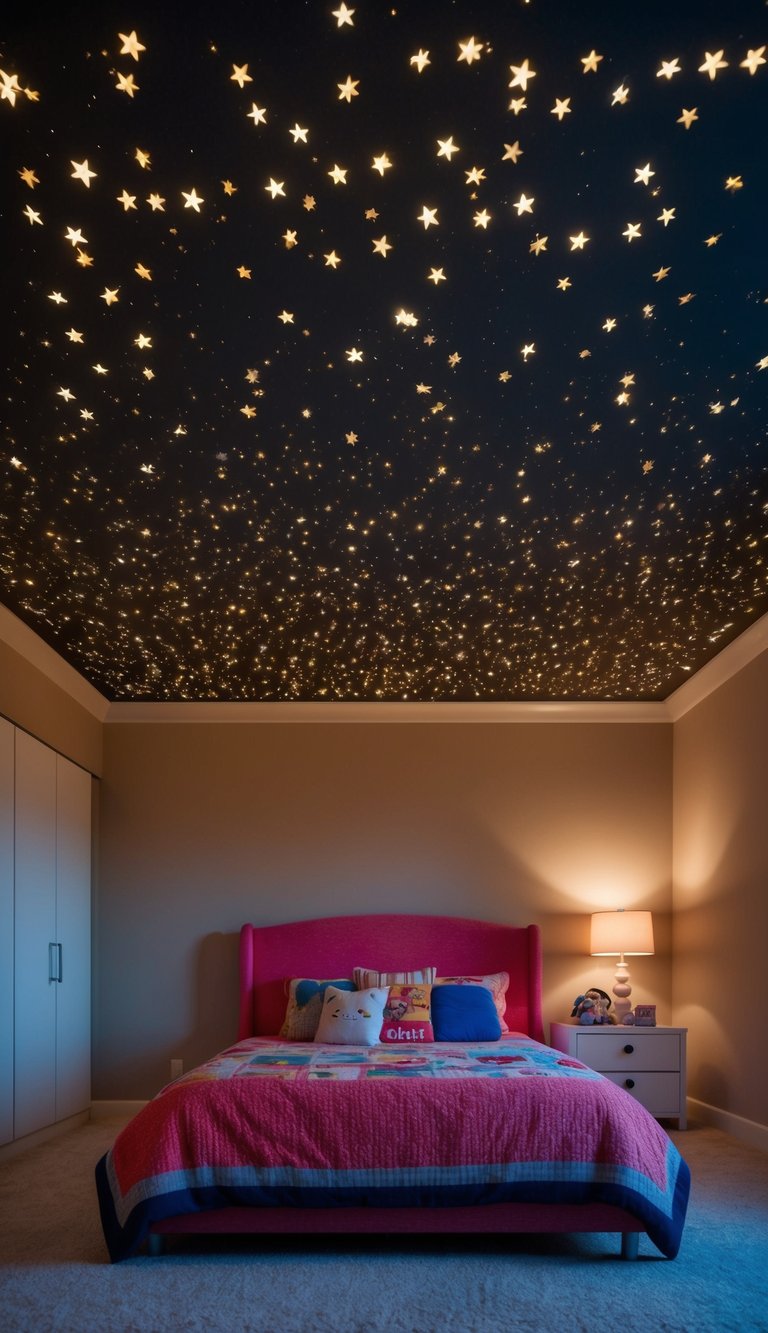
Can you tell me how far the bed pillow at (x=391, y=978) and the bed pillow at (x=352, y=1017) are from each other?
41 cm

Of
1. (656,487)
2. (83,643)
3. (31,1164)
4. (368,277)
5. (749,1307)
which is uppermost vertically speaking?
(368,277)

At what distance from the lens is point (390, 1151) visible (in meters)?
3.38

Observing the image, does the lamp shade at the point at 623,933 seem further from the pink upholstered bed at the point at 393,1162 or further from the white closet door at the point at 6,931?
the white closet door at the point at 6,931

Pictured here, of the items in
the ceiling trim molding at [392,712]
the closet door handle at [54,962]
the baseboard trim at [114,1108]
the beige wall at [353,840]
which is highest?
the ceiling trim molding at [392,712]

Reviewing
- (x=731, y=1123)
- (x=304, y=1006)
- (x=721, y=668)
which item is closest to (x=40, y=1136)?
(x=304, y=1006)

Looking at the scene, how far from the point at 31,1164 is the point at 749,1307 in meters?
2.98

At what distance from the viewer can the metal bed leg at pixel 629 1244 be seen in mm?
3363

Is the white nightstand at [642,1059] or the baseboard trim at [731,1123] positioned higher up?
the white nightstand at [642,1059]

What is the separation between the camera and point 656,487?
4.06 meters

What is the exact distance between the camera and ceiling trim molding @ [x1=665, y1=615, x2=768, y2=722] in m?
5.07

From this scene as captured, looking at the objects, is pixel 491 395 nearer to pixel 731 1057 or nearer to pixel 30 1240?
pixel 30 1240

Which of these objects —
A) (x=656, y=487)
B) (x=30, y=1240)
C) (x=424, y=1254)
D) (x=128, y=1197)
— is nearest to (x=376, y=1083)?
(x=424, y=1254)

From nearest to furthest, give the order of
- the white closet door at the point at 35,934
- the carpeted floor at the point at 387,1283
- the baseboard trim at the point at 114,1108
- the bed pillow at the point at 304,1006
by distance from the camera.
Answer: the carpeted floor at the point at 387,1283
the white closet door at the point at 35,934
the bed pillow at the point at 304,1006
the baseboard trim at the point at 114,1108

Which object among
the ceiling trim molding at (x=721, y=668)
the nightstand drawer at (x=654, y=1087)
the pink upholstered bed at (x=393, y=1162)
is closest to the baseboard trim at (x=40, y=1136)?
the pink upholstered bed at (x=393, y=1162)
